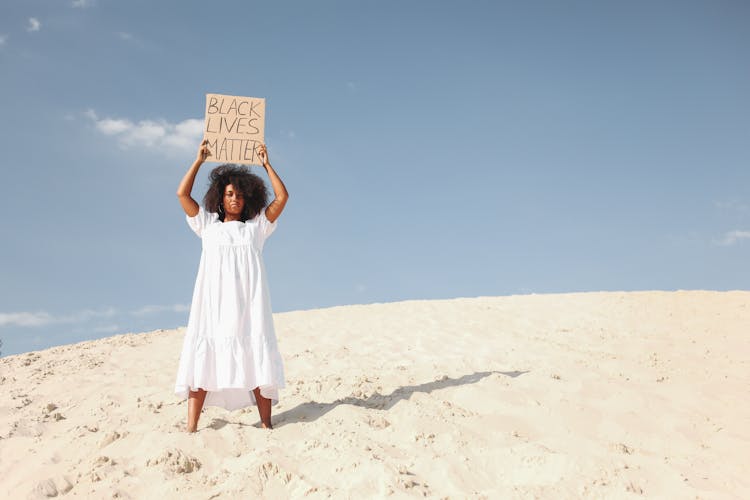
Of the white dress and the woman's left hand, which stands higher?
the woman's left hand

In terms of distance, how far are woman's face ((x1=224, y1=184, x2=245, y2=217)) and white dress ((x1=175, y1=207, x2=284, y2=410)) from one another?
0.45 ft

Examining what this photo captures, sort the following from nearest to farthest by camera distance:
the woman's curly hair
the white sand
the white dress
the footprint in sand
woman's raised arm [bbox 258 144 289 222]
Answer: the white sand, the footprint in sand, the white dress, woman's raised arm [bbox 258 144 289 222], the woman's curly hair

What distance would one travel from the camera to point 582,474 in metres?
4.25

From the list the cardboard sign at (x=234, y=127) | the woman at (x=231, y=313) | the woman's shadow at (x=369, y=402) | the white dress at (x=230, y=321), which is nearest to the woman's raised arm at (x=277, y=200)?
the woman at (x=231, y=313)

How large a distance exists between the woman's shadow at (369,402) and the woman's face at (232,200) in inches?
75.1

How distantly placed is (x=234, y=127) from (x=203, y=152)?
379 mm

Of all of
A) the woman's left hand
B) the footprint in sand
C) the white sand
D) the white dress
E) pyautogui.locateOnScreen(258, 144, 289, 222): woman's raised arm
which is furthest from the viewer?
the woman's left hand

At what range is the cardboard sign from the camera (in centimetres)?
559

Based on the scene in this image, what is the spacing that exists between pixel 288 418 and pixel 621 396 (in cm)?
350

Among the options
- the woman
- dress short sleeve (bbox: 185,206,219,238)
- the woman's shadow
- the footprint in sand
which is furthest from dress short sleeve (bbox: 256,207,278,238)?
the footprint in sand

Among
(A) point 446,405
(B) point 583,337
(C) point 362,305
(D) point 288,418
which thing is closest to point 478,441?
(A) point 446,405

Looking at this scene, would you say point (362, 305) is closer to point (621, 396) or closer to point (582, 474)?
point (621, 396)

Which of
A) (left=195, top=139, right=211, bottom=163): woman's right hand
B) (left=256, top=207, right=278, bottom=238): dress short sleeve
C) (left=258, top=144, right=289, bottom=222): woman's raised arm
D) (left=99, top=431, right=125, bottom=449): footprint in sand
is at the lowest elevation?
(left=99, top=431, right=125, bottom=449): footprint in sand

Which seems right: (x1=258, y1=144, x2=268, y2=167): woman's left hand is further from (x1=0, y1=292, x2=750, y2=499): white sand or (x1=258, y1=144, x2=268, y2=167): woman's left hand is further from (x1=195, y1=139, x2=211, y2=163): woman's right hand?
(x1=0, y1=292, x2=750, y2=499): white sand
